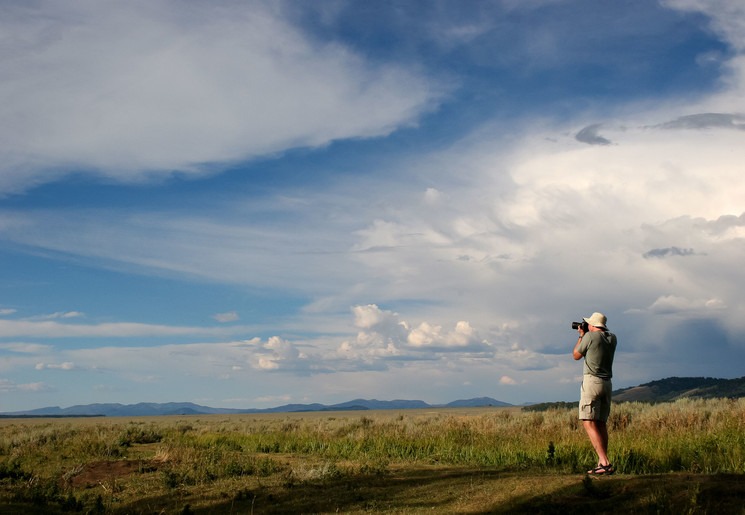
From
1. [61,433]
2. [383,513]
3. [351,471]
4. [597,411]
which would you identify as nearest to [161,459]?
[351,471]

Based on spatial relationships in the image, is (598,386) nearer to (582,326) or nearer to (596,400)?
(596,400)

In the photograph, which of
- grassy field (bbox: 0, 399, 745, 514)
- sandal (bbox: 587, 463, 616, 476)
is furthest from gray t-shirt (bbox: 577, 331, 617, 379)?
grassy field (bbox: 0, 399, 745, 514)

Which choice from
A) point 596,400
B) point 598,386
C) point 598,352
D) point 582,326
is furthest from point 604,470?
point 582,326

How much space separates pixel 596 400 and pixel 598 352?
74 centimetres

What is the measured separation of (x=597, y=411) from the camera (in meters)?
9.36

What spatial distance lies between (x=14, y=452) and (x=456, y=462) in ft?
54.4

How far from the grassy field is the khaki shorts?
3.08 ft

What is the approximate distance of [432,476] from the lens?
37.4 feet

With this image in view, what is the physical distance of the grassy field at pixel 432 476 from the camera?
8.05 metres

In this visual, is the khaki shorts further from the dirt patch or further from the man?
the dirt patch

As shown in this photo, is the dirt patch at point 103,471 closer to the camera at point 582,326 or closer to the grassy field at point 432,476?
the grassy field at point 432,476

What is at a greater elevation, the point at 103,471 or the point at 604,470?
the point at 604,470

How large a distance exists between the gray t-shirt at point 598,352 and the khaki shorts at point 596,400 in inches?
4.7

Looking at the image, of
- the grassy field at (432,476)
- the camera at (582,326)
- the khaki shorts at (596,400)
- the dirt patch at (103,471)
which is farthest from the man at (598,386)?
the dirt patch at (103,471)
